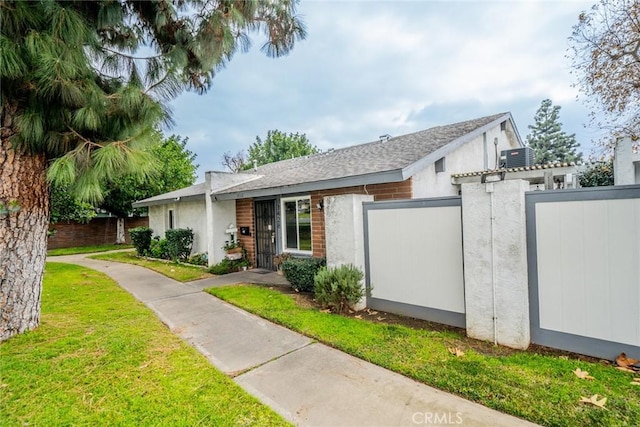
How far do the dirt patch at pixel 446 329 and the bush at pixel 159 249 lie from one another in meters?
8.74

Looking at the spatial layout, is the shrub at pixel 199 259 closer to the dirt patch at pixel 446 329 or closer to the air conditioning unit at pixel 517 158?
the dirt patch at pixel 446 329

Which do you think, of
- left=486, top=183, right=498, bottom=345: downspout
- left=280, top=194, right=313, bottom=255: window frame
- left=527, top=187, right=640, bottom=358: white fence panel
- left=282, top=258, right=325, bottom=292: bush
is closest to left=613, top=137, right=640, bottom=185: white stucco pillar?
left=527, top=187, right=640, bottom=358: white fence panel

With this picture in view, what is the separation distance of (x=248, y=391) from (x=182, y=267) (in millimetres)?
9024

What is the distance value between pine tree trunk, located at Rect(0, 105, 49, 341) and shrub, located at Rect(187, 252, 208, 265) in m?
6.53

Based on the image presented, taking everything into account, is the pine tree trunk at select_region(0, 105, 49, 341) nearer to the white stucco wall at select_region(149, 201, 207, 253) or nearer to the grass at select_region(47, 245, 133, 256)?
the white stucco wall at select_region(149, 201, 207, 253)

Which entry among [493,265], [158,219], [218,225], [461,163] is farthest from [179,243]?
[493,265]

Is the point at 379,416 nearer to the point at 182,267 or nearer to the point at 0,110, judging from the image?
the point at 0,110

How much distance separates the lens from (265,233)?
9.84m

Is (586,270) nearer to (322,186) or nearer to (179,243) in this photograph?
(322,186)

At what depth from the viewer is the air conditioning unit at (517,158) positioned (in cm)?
819

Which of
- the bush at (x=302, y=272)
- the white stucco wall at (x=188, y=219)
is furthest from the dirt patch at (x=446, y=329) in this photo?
the white stucco wall at (x=188, y=219)

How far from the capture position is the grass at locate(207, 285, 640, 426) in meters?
2.51

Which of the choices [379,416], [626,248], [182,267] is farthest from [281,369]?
[182,267]

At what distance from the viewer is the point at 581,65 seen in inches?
456
